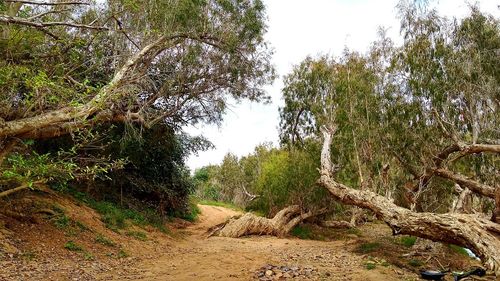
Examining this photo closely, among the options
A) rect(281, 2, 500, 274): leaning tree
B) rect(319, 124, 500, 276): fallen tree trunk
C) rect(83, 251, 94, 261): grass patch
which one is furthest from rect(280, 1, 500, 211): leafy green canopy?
rect(83, 251, 94, 261): grass patch

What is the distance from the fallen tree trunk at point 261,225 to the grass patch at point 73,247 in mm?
7829

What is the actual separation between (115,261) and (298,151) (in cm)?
1480

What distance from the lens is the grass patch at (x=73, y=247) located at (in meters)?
8.76

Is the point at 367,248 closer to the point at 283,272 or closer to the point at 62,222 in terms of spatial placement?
the point at 283,272

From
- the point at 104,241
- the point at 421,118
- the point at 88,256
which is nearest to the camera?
the point at 88,256

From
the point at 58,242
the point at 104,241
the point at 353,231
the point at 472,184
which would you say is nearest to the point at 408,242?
the point at 472,184

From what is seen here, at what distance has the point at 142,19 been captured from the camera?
12148mm

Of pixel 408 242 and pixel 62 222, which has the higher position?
pixel 62 222

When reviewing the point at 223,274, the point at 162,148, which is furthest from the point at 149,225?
the point at 223,274

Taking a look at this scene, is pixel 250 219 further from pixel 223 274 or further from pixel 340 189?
pixel 223 274

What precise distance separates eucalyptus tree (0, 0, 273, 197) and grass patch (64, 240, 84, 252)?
2.14m

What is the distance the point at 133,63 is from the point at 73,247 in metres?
5.21

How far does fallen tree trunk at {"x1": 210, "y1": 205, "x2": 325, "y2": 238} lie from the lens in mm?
16375

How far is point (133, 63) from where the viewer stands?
1048cm
